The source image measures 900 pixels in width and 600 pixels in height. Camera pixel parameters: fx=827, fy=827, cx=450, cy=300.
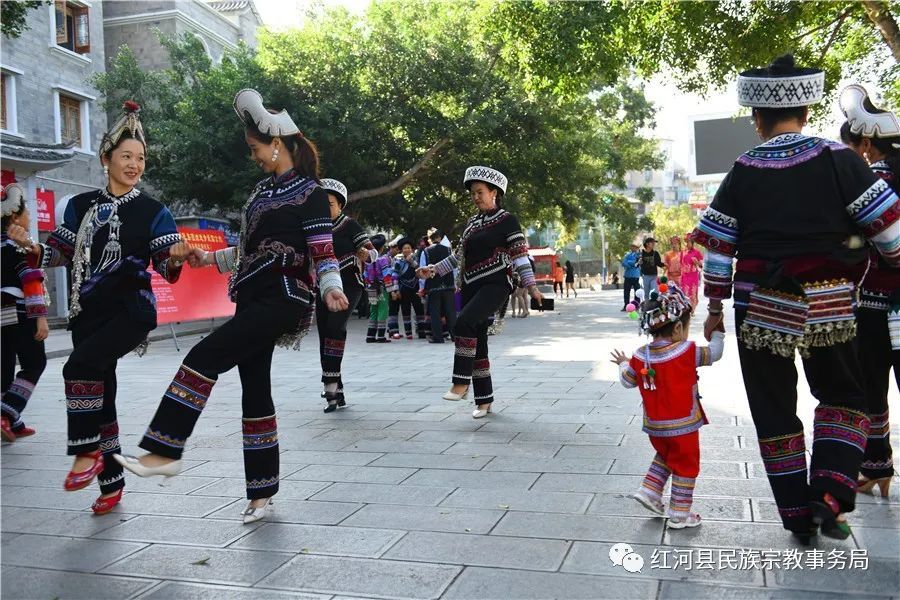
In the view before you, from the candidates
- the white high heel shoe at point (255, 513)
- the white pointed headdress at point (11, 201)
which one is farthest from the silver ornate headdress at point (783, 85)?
the white pointed headdress at point (11, 201)

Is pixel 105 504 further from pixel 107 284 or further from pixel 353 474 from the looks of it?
pixel 353 474

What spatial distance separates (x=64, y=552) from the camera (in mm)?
3619

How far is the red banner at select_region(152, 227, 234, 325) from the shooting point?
47.6ft

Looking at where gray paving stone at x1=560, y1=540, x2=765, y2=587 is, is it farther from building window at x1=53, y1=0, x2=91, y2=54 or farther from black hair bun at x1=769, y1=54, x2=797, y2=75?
building window at x1=53, y1=0, x2=91, y2=54

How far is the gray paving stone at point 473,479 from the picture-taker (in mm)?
4547

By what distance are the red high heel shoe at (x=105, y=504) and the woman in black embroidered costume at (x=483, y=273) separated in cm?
304

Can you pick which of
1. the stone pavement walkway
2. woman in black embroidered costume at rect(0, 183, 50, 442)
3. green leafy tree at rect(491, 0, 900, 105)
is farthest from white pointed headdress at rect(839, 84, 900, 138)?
green leafy tree at rect(491, 0, 900, 105)

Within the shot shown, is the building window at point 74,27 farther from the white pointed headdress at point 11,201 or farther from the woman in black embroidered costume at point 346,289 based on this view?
the white pointed headdress at point 11,201

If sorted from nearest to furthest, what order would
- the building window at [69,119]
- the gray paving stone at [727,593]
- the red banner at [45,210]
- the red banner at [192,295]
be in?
the gray paving stone at [727,593], the red banner at [192,295], the red banner at [45,210], the building window at [69,119]

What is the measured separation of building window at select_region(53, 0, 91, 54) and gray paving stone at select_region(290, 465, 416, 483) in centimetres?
2453

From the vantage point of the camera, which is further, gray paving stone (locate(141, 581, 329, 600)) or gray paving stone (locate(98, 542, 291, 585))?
gray paving stone (locate(98, 542, 291, 585))

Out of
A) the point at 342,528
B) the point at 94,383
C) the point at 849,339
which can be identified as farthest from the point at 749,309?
the point at 94,383

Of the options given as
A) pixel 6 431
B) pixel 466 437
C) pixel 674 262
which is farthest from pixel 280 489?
pixel 674 262

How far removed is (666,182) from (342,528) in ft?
420
